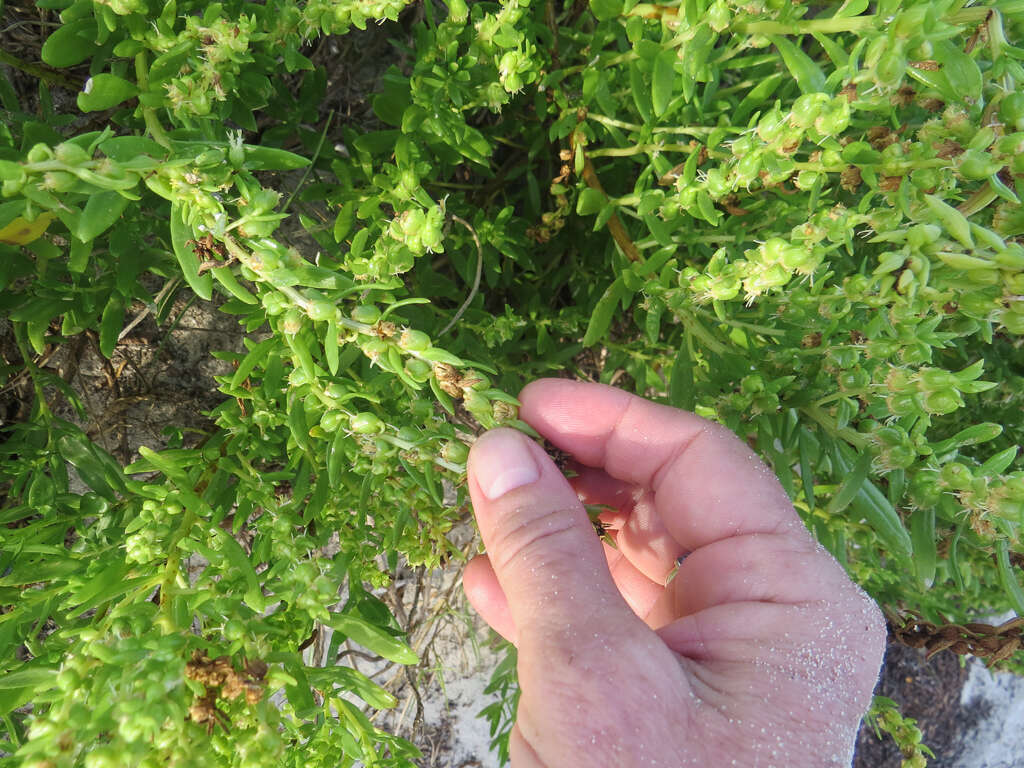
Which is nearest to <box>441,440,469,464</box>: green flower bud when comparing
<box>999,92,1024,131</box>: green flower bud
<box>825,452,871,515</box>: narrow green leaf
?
<box>825,452,871,515</box>: narrow green leaf

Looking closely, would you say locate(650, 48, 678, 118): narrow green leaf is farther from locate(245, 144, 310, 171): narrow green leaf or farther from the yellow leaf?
the yellow leaf

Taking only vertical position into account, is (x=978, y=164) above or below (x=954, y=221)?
above

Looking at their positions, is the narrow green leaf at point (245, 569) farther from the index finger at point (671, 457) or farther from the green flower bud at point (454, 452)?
the index finger at point (671, 457)

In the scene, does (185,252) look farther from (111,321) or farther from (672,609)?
(672,609)

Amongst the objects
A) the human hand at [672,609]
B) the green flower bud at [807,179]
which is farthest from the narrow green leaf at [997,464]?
the green flower bud at [807,179]

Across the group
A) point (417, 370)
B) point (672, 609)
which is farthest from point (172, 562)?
point (672, 609)

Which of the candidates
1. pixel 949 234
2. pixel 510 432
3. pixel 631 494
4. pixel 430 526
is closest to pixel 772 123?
pixel 949 234

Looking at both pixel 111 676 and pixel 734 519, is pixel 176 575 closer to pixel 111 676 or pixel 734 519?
pixel 111 676
